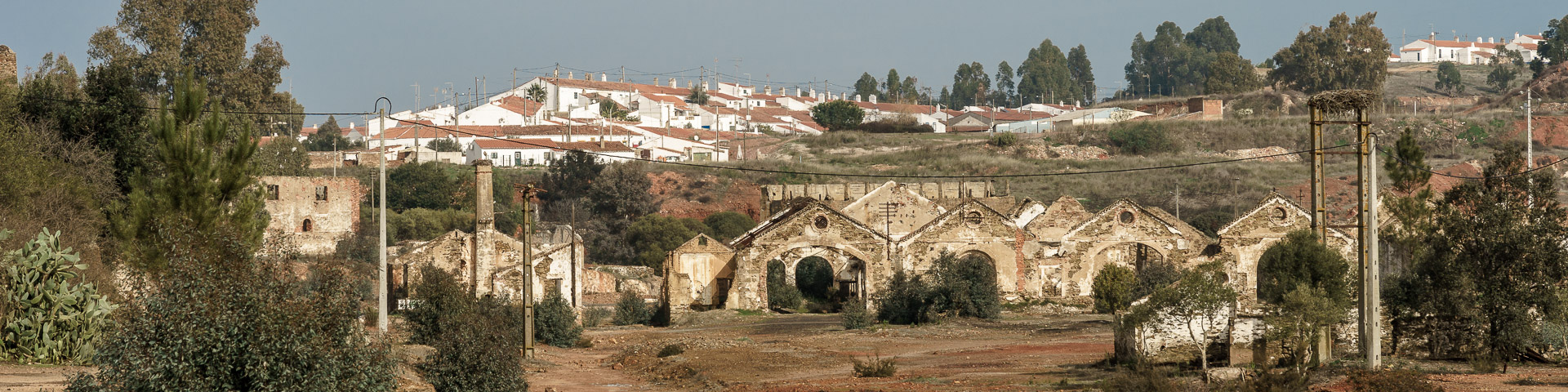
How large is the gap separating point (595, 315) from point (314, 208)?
29245 mm

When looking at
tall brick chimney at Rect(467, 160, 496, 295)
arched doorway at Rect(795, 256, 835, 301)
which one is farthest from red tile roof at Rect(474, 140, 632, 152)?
tall brick chimney at Rect(467, 160, 496, 295)

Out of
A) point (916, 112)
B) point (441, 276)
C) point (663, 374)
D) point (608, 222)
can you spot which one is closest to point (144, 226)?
point (441, 276)

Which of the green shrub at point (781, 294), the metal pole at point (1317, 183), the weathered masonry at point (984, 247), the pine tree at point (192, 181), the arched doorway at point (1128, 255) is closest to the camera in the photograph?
the metal pole at point (1317, 183)

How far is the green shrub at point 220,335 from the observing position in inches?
442

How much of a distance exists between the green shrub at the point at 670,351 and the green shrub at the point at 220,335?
49.7 ft

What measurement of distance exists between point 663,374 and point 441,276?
21.1ft

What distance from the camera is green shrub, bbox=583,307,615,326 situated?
1454 inches

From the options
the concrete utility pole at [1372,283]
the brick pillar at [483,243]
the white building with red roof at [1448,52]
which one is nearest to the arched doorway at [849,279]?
the brick pillar at [483,243]

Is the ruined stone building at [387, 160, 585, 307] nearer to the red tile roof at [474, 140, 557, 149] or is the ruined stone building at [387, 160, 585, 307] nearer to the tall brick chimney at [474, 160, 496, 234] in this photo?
the tall brick chimney at [474, 160, 496, 234]

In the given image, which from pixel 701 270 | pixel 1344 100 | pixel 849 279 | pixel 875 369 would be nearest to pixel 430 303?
pixel 875 369

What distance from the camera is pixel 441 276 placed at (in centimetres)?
2777

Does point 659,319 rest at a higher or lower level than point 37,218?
lower

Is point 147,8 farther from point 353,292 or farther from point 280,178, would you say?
point 353,292

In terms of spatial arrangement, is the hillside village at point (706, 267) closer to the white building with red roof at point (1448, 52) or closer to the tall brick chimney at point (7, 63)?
the tall brick chimney at point (7, 63)
